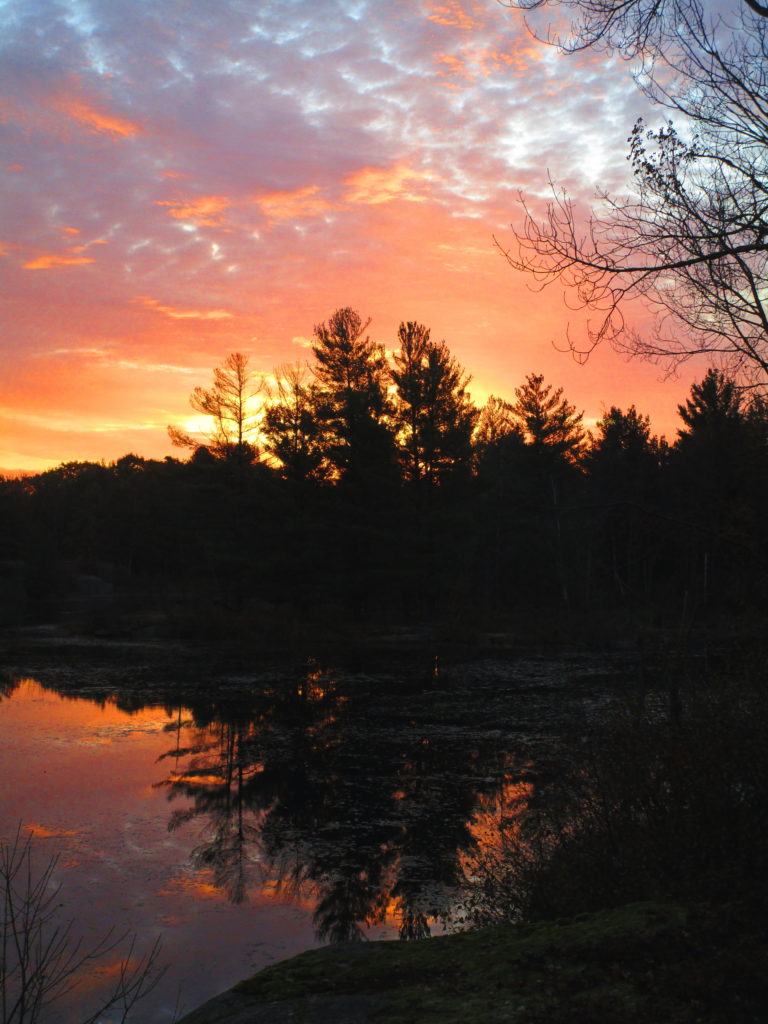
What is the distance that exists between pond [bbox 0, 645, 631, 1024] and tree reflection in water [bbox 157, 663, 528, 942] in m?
0.03

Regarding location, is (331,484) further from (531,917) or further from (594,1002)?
(594,1002)

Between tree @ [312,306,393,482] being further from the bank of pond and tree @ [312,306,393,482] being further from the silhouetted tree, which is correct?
the bank of pond

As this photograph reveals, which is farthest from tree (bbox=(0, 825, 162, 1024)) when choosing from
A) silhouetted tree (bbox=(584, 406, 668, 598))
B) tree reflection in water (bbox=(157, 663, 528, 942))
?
silhouetted tree (bbox=(584, 406, 668, 598))

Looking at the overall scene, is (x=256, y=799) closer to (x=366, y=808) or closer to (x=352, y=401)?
(x=366, y=808)

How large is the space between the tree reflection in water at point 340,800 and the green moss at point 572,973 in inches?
110

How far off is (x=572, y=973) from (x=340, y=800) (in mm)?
8031

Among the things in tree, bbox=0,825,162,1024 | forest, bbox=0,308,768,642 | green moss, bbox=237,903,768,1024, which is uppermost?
forest, bbox=0,308,768,642

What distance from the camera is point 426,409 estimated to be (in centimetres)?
4000

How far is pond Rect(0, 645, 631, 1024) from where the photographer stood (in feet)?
25.0

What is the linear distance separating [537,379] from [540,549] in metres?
10.4

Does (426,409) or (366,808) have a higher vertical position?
(426,409)

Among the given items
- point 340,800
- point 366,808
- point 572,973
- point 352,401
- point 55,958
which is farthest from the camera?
point 352,401

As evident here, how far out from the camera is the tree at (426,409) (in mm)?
39375

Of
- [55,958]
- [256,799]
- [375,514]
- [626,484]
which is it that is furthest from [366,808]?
[626,484]
